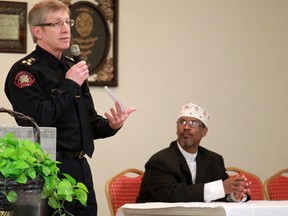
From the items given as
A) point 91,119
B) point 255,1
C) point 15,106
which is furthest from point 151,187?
point 255,1

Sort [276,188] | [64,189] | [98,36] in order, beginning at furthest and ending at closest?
[98,36]
[276,188]
[64,189]

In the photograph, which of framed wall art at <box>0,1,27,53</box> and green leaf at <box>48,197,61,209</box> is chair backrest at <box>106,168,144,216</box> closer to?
framed wall art at <box>0,1,27,53</box>

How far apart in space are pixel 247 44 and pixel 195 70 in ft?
1.80

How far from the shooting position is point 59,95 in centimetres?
305

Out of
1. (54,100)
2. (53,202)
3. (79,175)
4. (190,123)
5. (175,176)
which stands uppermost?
(54,100)

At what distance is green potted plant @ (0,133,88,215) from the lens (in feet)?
4.40

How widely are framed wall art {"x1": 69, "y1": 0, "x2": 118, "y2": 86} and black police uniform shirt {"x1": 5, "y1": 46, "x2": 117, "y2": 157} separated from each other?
2221mm

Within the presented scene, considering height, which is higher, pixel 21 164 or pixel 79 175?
pixel 21 164

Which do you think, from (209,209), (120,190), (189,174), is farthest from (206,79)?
(209,209)

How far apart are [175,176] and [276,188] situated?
2.99 ft

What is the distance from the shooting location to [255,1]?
6.18 meters

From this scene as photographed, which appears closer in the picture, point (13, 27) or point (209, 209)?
point (209, 209)

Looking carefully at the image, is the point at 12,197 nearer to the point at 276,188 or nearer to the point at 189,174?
the point at 189,174

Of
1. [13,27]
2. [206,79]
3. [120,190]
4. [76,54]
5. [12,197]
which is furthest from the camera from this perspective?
[206,79]
